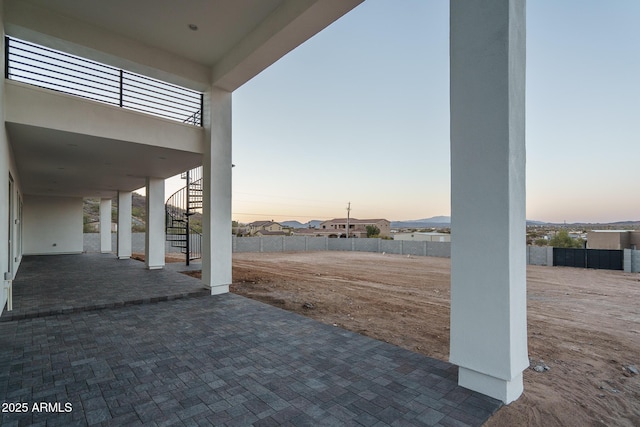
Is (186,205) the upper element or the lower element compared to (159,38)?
lower

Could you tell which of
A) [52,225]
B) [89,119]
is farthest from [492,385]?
[52,225]

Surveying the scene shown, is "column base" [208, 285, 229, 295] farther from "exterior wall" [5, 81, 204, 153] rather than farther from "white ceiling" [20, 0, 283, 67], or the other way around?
"white ceiling" [20, 0, 283, 67]

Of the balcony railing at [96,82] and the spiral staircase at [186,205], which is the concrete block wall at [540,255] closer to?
the spiral staircase at [186,205]

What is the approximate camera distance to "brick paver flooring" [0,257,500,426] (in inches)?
77.6

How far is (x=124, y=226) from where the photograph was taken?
11398 mm

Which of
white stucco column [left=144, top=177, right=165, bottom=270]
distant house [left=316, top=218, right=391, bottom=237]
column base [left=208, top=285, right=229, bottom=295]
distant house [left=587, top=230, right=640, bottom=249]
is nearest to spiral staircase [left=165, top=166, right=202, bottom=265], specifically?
white stucco column [left=144, top=177, right=165, bottom=270]

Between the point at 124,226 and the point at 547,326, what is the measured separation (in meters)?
13.0

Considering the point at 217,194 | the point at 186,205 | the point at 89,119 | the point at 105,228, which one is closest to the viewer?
the point at 89,119

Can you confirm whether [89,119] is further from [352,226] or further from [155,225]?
[352,226]

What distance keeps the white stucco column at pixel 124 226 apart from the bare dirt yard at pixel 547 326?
19.7 ft

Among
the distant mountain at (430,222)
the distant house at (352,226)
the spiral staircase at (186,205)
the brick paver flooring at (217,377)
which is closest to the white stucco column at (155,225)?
the spiral staircase at (186,205)

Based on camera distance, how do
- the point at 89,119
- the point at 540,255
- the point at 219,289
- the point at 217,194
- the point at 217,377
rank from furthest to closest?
1. the point at 540,255
2. the point at 219,289
3. the point at 217,194
4. the point at 89,119
5. the point at 217,377

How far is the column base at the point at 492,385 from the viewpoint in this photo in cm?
217

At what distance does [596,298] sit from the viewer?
7.66 meters
